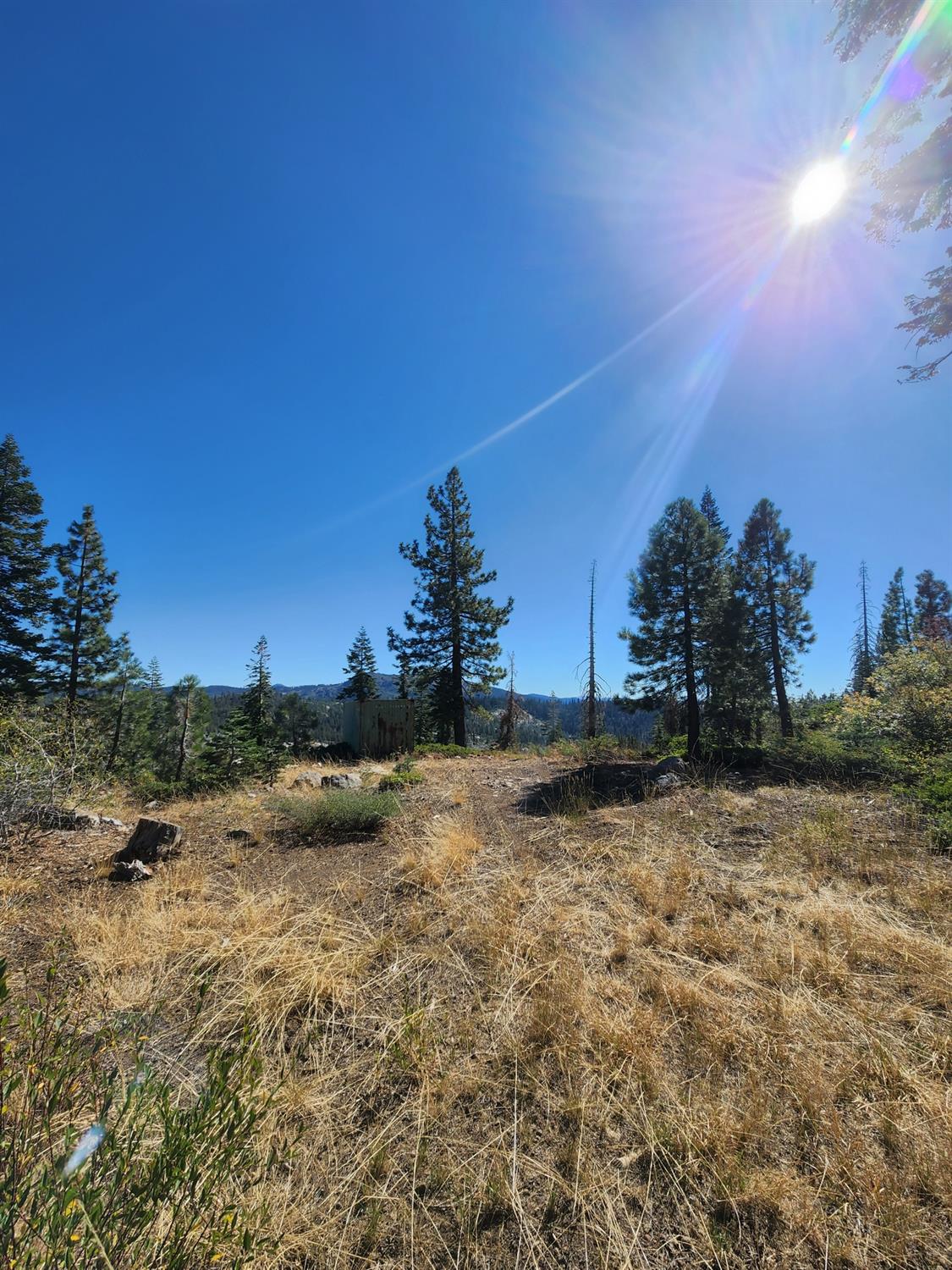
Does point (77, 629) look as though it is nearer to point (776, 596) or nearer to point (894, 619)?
point (776, 596)

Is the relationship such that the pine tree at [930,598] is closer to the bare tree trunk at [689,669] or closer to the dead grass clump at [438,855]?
the bare tree trunk at [689,669]

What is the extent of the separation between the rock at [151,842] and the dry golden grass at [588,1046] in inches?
28.8

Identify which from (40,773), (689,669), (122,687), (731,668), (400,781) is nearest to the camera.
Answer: (40,773)

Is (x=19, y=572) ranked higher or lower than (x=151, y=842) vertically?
higher

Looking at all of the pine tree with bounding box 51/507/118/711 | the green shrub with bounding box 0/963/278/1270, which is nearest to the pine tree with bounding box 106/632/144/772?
the pine tree with bounding box 51/507/118/711

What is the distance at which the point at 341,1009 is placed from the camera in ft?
7.96

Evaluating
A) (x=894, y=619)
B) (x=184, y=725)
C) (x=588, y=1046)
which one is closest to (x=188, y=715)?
(x=184, y=725)

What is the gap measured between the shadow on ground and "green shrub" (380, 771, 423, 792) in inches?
77.6

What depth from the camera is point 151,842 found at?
4422 mm

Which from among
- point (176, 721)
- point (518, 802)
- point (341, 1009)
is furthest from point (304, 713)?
point (341, 1009)

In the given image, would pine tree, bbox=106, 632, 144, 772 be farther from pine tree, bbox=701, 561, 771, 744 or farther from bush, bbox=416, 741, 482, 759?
pine tree, bbox=701, 561, 771, 744

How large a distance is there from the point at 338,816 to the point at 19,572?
22621mm

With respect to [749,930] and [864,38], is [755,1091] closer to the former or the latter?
[749,930]

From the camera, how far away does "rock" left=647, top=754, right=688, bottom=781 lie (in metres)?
7.89
